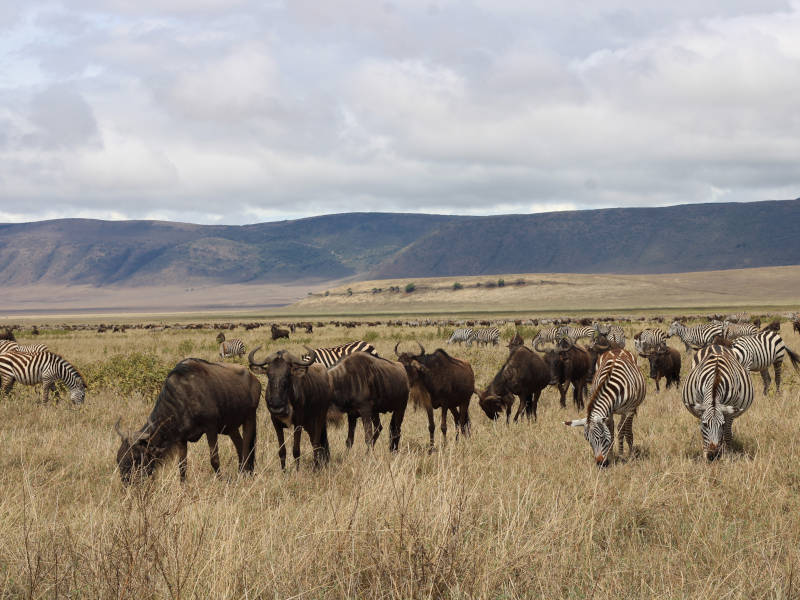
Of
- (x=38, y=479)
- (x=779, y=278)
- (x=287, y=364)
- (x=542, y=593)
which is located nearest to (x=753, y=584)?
(x=542, y=593)

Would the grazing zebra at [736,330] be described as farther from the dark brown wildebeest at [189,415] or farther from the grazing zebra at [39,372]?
the dark brown wildebeest at [189,415]

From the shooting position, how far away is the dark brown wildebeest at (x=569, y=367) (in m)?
14.5

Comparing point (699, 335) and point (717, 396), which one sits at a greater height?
point (717, 396)

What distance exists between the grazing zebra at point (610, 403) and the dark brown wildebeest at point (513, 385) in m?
2.72

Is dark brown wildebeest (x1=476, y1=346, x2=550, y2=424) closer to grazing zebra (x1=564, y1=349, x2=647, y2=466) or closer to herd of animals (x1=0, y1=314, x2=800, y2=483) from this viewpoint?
herd of animals (x1=0, y1=314, x2=800, y2=483)

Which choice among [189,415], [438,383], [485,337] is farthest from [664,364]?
[485,337]

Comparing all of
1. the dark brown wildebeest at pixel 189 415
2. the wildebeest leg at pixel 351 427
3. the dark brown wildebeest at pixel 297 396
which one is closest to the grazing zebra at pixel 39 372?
the wildebeest leg at pixel 351 427

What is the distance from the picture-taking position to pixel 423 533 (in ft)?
16.0

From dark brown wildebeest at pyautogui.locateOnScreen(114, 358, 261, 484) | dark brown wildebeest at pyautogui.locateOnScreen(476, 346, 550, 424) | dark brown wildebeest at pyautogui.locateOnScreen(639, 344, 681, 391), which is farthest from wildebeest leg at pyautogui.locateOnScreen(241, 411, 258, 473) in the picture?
dark brown wildebeest at pyautogui.locateOnScreen(639, 344, 681, 391)

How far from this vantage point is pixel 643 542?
19.0 feet

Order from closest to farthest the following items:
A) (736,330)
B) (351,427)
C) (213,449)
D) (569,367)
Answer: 1. (213,449)
2. (351,427)
3. (569,367)
4. (736,330)

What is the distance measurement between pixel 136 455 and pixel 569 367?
9.78 metres

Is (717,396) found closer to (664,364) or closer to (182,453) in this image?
(182,453)

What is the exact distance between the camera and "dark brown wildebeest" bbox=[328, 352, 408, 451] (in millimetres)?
9938
